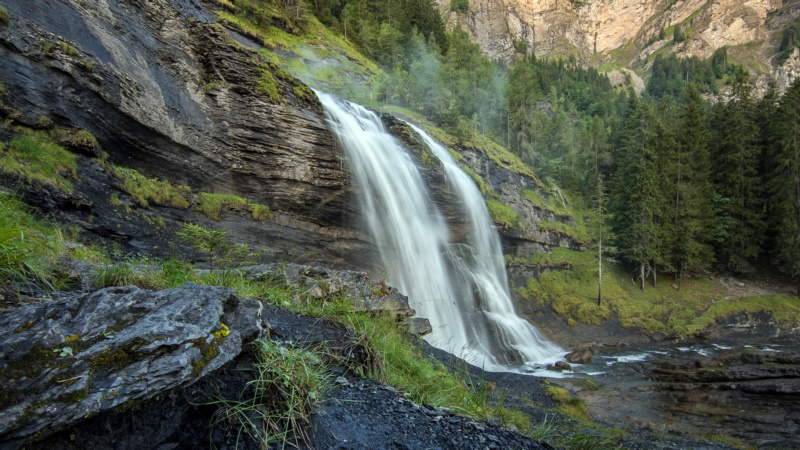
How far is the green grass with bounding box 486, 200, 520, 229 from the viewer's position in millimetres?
27891

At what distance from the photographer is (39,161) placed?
809 cm

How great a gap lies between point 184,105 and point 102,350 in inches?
514

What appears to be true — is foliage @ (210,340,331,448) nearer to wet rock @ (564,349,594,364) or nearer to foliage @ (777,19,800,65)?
wet rock @ (564,349,594,364)

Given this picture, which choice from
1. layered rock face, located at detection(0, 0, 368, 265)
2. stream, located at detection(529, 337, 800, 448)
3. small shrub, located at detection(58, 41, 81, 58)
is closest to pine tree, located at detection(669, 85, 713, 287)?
stream, located at detection(529, 337, 800, 448)

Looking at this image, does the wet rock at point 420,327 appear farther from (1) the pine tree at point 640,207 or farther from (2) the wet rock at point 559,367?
(1) the pine tree at point 640,207

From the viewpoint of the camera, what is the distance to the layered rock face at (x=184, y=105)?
9.05 meters

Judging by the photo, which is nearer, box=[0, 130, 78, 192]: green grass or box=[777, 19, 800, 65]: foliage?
box=[0, 130, 78, 192]: green grass

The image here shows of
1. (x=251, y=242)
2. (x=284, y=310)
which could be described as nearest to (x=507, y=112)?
(x=251, y=242)

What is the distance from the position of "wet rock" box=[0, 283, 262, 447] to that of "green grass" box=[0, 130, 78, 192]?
7282 millimetres

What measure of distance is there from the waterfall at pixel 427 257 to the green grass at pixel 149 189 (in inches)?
281

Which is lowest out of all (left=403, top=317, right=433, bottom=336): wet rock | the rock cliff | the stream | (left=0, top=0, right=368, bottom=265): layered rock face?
the stream

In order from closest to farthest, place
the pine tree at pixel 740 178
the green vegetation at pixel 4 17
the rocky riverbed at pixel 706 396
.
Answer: the green vegetation at pixel 4 17 < the rocky riverbed at pixel 706 396 < the pine tree at pixel 740 178

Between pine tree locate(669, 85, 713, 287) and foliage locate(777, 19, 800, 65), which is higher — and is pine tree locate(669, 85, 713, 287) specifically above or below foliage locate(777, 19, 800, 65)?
below

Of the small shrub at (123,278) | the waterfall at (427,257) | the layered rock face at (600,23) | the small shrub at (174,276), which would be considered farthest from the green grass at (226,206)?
the layered rock face at (600,23)
